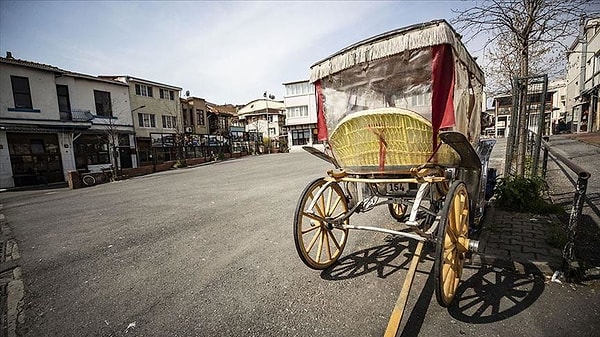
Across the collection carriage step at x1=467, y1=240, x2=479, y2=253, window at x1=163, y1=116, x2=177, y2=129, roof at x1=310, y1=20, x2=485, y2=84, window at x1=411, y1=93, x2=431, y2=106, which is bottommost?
carriage step at x1=467, y1=240, x2=479, y2=253

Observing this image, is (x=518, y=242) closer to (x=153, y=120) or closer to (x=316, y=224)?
(x=316, y=224)

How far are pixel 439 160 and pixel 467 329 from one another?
1582 mm

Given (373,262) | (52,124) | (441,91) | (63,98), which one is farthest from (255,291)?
(63,98)

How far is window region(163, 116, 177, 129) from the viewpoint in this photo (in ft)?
97.9

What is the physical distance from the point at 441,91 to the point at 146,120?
99.3ft

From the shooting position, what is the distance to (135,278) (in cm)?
366

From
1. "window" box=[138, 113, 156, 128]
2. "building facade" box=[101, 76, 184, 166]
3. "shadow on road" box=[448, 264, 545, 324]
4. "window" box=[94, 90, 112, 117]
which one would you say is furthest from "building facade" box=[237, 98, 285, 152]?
"shadow on road" box=[448, 264, 545, 324]

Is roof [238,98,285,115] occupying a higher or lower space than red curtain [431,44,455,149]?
higher

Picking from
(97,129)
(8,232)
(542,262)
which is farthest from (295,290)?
(97,129)

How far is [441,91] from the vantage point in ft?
9.11

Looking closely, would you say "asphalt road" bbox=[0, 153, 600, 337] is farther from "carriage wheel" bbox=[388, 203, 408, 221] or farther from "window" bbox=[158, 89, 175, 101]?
"window" bbox=[158, 89, 175, 101]

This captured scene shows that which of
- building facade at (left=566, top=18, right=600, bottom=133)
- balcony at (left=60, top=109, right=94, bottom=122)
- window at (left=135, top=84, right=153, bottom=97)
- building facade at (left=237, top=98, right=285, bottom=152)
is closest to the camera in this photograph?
balcony at (left=60, top=109, right=94, bottom=122)

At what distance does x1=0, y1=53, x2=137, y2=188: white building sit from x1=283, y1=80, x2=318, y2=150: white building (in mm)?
23664

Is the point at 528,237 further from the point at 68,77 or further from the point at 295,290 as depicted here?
the point at 68,77
